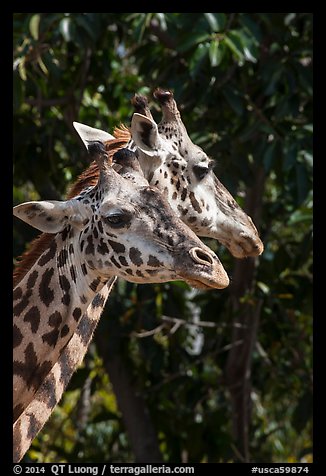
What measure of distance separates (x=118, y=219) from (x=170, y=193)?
94 centimetres

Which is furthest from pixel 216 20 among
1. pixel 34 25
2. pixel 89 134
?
pixel 89 134

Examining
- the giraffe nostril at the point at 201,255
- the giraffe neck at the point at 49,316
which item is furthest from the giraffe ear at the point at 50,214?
the giraffe nostril at the point at 201,255

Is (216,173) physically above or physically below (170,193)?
below

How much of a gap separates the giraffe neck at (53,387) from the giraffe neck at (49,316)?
0.04 meters

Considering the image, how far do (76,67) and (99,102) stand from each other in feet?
1.77

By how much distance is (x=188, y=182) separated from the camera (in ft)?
17.1

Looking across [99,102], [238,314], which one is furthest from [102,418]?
[99,102]

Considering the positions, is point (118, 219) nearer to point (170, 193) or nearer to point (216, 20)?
point (170, 193)

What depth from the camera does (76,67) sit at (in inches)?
311

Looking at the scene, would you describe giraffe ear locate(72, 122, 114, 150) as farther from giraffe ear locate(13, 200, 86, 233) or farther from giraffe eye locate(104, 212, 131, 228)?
giraffe eye locate(104, 212, 131, 228)

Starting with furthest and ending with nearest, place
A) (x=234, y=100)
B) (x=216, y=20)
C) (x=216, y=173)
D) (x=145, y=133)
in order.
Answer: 1. (x=234, y=100)
2. (x=216, y=173)
3. (x=216, y=20)
4. (x=145, y=133)

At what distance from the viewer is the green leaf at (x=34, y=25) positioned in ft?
20.8

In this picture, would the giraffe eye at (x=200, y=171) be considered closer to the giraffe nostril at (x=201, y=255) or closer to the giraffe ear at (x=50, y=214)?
the giraffe ear at (x=50, y=214)

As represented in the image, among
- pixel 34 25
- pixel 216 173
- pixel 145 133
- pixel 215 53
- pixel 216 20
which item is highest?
pixel 216 20
